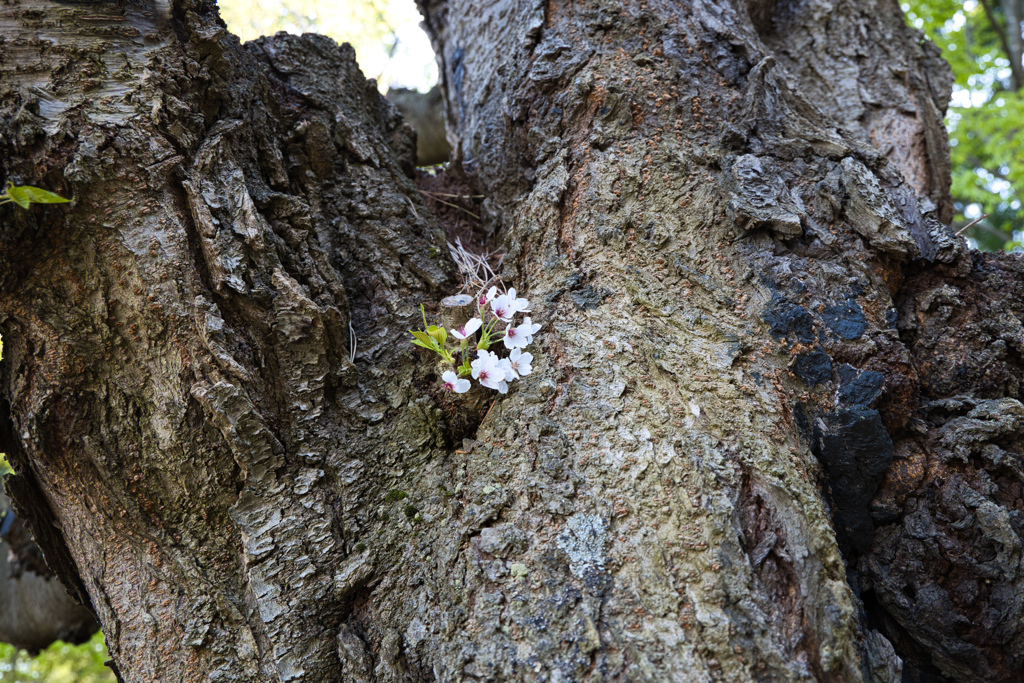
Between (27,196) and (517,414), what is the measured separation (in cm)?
122

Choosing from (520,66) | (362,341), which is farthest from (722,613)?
(520,66)

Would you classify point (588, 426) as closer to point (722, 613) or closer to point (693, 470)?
point (693, 470)

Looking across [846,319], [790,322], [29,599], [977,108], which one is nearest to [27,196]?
[790,322]

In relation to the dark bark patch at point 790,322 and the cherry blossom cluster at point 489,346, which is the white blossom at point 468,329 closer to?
the cherry blossom cluster at point 489,346

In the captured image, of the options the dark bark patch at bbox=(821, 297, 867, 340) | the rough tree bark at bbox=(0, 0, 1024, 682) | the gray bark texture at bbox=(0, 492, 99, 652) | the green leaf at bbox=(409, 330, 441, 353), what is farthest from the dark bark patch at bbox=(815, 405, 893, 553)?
the gray bark texture at bbox=(0, 492, 99, 652)

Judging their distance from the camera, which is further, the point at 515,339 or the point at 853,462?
the point at 515,339

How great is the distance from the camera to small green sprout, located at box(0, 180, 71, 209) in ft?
4.00

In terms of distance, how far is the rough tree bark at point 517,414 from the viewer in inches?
47.4

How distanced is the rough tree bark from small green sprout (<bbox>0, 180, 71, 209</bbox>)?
0.07m

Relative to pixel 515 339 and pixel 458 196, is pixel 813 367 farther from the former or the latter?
pixel 458 196

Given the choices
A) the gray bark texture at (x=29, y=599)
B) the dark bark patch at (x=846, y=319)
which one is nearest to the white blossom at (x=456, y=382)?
the dark bark patch at (x=846, y=319)

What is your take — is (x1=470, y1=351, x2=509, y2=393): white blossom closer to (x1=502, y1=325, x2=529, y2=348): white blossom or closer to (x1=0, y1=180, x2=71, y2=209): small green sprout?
(x1=502, y1=325, x2=529, y2=348): white blossom

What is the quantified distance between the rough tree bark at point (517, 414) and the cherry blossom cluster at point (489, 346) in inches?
2.3

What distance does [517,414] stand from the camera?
4.78ft
